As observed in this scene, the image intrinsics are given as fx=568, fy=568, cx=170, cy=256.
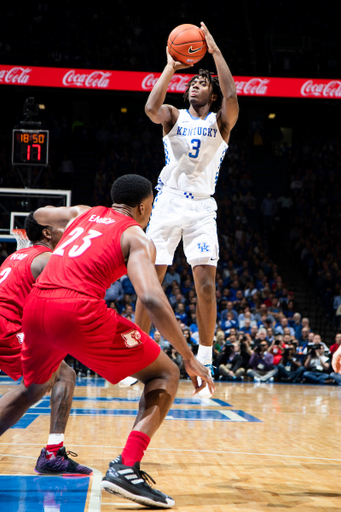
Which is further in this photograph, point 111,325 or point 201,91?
point 201,91

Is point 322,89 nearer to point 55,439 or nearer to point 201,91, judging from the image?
point 201,91

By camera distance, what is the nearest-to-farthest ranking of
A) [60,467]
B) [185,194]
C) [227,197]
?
1. [60,467]
2. [185,194]
3. [227,197]

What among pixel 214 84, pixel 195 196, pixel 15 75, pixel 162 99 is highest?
pixel 15 75

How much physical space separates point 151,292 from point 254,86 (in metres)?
17.1

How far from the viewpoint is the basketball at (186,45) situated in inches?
199

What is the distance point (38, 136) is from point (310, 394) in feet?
26.3

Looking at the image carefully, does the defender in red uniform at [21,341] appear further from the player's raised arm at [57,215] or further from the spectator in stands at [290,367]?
the spectator in stands at [290,367]

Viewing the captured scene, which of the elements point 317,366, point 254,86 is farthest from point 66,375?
point 254,86

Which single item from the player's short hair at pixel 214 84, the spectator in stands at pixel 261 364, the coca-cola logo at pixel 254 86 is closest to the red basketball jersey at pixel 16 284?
the player's short hair at pixel 214 84

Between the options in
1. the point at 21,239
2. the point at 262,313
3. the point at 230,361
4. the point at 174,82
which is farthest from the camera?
the point at 174,82

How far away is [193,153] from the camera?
5.26 m

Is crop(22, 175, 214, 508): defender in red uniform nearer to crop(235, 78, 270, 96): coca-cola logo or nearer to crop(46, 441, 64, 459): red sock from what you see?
crop(46, 441, 64, 459): red sock

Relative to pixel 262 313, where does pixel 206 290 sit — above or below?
above

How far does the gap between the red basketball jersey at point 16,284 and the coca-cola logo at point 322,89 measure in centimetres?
1643
